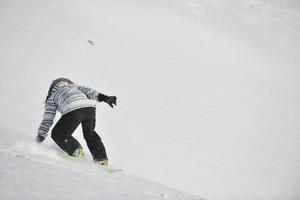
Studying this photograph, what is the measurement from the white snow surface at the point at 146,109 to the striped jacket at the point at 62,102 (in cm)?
27

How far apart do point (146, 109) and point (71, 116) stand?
9.90 feet

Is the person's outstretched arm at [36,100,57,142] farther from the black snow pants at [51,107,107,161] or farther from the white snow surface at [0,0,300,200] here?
the white snow surface at [0,0,300,200]

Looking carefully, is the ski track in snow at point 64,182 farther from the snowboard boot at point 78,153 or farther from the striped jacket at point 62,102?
the striped jacket at point 62,102

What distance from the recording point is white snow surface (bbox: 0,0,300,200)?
97.2 inches

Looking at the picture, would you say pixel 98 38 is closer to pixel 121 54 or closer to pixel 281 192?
pixel 121 54

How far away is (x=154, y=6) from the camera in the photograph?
17250 millimetres

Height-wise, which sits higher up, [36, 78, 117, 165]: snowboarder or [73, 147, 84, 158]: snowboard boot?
[36, 78, 117, 165]: snowboarder

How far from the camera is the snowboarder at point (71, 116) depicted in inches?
126

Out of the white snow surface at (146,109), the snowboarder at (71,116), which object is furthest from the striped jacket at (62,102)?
the white snow surface at (146,109)

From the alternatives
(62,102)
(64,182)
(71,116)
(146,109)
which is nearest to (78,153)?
(71,116)

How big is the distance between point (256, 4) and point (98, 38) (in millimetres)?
20011

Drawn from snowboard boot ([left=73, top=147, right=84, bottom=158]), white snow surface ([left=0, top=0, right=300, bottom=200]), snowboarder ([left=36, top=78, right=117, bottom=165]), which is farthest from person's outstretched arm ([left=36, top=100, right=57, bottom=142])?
snowboard boot ([left=73, top=147, right=84, bottom=158])

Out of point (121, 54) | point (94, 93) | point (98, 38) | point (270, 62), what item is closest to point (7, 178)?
point (94, 93)

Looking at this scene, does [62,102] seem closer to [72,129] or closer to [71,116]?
[71,116]
